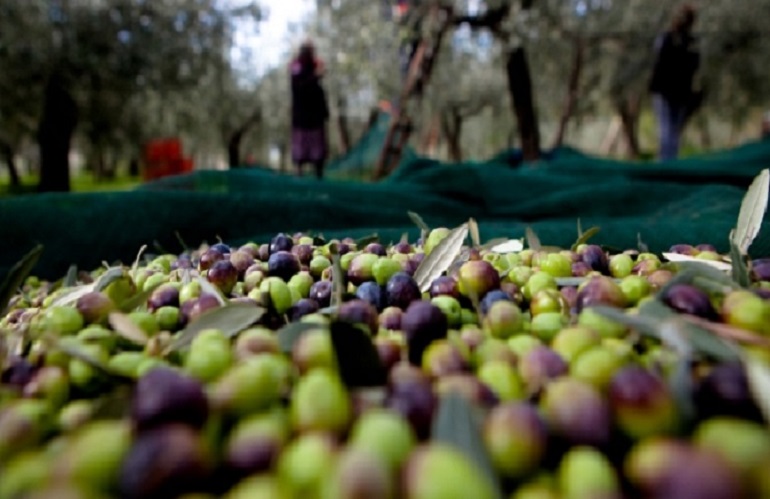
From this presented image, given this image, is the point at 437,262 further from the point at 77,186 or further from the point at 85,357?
the point at 77,186

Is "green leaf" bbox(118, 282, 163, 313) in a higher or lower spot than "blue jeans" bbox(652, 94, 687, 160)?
lower

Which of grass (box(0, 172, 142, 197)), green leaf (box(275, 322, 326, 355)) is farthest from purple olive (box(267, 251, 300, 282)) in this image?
grass (box(0, 172, 142, 197))

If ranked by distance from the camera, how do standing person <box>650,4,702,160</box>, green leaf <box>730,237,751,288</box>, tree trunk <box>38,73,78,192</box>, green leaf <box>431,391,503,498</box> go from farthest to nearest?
1. tree trunk <box>38,73,78,192</box>
2. standing person <box>650,4,702,160</box>
3. green leaf <box>730,237,751,288</box>
4. green leaf <box>431,391,503,498</box>

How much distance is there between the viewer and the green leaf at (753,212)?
1.30m

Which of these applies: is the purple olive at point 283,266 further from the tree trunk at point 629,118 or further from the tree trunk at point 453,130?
the tree trunk at point 453,130

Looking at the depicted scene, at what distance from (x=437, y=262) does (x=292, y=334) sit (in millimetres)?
494

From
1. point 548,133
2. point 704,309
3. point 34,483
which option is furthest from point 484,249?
point 548,133

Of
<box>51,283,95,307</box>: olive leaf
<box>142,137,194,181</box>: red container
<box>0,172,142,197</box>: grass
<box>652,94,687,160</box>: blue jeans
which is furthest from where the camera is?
<box>0,172,142,197</box>: grass

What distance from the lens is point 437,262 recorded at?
122 centimetres

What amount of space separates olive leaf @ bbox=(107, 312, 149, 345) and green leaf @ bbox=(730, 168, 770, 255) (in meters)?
1.16

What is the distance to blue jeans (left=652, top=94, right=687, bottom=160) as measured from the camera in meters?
9.69

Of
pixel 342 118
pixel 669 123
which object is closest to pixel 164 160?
pixel 342 118

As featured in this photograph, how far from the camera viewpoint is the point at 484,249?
1.49 m

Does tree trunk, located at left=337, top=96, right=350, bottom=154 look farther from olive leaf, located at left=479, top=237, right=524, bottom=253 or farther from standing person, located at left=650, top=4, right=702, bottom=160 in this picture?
olive leaf, located at left=479, top=237, right=524, bottom=253
